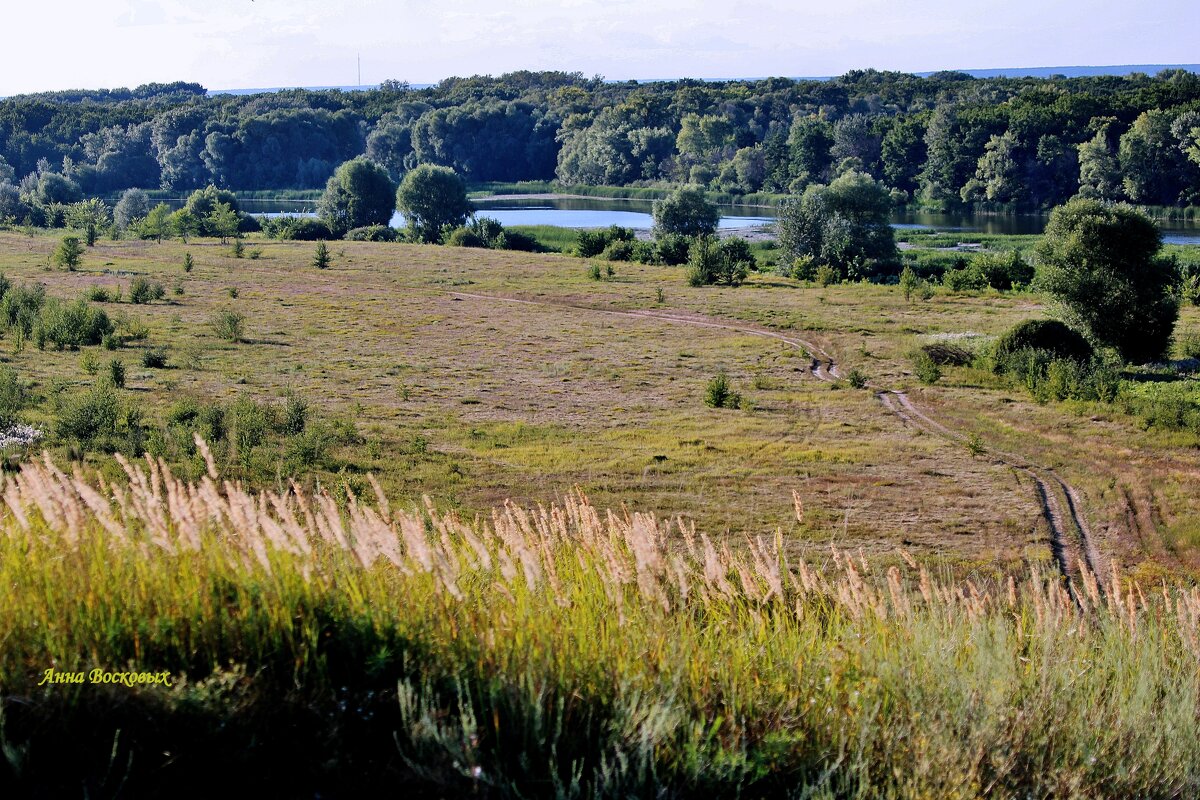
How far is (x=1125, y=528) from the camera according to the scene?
19.1 meters

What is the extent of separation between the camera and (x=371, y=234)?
91.1 m

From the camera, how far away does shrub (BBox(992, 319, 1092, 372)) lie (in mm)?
33406

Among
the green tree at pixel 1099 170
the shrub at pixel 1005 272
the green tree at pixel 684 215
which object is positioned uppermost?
the green tree at pixel 1099 170

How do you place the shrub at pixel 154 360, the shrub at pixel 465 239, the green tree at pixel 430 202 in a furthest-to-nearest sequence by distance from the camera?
the green tree at pixel 430 202 < the shrub at pixel 465 239 < the shrub at pixel 154 360

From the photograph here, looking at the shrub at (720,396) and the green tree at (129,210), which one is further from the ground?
the green tree at (129,210)

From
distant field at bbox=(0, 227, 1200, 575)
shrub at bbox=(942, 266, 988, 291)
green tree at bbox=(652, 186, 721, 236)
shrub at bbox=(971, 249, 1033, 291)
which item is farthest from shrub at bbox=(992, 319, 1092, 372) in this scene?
green tree at bbox=(652, 186, 721, 236)

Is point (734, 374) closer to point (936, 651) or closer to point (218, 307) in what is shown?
point (218, 307)

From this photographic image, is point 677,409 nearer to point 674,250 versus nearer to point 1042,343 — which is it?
point 1042,343

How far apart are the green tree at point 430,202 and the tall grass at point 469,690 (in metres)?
89.3

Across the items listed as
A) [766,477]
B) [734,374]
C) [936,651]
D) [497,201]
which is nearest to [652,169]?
[497,201]

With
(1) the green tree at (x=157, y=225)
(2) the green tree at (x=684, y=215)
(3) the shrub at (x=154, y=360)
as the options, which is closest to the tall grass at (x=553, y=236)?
(2) the green tree at (x=684, y=215)

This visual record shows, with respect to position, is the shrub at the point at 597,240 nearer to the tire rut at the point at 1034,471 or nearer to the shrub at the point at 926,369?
the tire rut at the point at 1034,471

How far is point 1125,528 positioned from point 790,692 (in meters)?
17.3

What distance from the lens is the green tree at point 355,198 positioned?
95.7m
